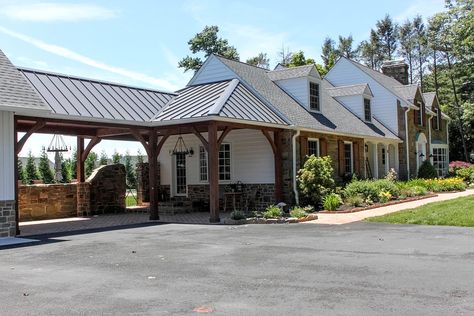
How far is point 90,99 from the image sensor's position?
14844mm

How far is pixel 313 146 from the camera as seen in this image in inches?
782

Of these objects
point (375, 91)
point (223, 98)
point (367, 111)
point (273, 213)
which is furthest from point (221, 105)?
point (375, 91)

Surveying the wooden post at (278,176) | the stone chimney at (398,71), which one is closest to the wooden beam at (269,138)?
the wooden post at (278,176)

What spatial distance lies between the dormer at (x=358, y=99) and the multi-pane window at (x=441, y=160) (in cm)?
879

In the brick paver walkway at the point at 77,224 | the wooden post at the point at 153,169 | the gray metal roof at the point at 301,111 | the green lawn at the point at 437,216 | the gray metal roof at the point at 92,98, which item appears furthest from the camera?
the gray metal roof at the point at 301,111

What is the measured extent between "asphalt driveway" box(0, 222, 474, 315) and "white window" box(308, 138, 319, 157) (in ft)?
27.2

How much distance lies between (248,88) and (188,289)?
13248 millimetres

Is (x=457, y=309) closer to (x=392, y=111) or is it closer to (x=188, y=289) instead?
(x=188, y=289)

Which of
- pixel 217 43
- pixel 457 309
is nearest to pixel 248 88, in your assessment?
pixel 457 309

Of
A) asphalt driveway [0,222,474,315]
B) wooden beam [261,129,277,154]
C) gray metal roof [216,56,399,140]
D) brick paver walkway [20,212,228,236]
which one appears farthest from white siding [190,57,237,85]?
asphalt driveway [0,222,474,315]

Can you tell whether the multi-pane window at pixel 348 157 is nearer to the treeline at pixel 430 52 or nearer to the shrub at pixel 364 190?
the shrub at pixel 364 190

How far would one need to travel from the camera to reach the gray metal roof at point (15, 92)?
1168 centimetres

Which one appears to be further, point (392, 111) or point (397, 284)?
point (392, 111)

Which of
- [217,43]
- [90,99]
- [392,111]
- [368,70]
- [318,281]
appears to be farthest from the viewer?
[217,43]
